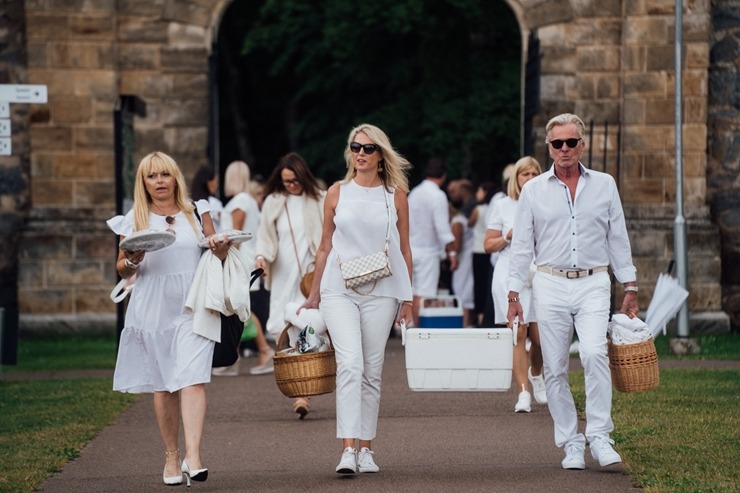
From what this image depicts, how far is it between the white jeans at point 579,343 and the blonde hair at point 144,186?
1.76 meters

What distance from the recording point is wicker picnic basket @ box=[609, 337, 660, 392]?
7738 millimetres

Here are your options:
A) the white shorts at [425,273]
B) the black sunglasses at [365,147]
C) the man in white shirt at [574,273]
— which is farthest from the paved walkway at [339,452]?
the white shorts at [425,273]

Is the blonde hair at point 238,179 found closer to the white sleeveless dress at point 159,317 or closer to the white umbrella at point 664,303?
the white umbrella at point 664,303

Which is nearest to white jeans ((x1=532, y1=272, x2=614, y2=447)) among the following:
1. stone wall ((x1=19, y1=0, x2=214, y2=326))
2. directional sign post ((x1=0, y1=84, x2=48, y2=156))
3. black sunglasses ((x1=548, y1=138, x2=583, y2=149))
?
black sunglasses ((x1=548, y1=138, x2=583, y2=149))

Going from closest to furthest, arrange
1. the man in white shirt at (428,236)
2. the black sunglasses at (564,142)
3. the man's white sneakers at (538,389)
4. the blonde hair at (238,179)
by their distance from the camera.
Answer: the black sunglasses at (564,142)
the man's white sneakers at (538,389)
the blonde hair at (238,179)
the man in white shirt at (428,236)

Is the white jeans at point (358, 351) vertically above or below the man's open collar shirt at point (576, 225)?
below

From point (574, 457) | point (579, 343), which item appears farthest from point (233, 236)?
point (574, 457)

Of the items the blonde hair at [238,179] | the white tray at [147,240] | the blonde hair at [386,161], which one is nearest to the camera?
the white tray at [147,240]

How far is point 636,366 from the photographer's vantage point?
Result: 25.4 ft

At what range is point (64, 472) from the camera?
812 centimetres

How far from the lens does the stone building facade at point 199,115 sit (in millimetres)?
17250

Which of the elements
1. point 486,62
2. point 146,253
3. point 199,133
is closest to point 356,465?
point 146,253

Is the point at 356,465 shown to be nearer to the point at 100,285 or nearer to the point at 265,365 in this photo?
the point at 265,365

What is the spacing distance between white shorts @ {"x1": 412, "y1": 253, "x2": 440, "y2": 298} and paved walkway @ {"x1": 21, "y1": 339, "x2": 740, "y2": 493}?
3.93 meters
